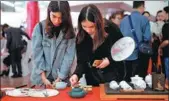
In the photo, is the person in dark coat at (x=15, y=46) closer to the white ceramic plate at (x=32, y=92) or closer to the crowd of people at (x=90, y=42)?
the crowd of people at (x=90, y=42)

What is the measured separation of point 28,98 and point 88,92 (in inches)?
11.5

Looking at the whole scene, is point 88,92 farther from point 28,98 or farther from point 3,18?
point 3,18

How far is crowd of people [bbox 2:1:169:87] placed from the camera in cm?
145

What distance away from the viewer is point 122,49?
1.55 m

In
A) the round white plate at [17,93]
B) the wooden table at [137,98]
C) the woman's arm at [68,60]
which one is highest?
the woman's arm at [68,60]

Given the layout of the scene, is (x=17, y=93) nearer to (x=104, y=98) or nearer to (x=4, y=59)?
(x=104, y=98)

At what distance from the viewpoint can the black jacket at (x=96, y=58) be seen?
1.50 metres

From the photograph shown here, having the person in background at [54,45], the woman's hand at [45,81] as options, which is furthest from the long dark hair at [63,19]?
the woman's hand at [45,81]

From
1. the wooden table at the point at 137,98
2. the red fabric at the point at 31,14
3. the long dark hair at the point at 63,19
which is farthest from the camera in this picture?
the red fabric at the point at 31,14

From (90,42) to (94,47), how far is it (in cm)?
4

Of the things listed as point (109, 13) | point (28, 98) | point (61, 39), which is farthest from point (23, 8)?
point (28, 98)

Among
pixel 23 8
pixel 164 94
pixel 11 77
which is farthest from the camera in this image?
pixel 11 77

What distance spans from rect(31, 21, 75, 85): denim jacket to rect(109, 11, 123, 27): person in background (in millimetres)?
278

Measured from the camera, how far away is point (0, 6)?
163 centimetres
